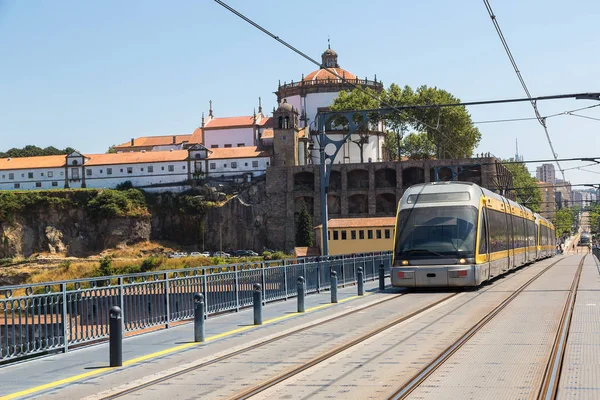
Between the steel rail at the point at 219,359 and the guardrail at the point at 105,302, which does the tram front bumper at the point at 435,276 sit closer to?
the guardrail at the point at 105,302

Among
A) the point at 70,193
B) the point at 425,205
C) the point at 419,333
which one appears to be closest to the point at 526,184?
the point at 70,193

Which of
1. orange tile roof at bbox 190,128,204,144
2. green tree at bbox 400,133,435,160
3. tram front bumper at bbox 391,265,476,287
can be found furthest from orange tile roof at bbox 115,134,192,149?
tram front bumper at bbox 391,265,476,287

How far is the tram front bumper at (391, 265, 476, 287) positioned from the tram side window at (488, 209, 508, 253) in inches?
133

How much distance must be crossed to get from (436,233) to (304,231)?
78582 mm

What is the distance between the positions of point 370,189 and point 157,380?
98.7 meters

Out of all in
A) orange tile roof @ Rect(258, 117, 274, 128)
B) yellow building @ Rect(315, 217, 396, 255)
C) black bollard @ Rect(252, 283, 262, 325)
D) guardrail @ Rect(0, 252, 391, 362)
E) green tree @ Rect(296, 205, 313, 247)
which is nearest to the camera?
guardrail @ Rect(0, 252, 391, 362)

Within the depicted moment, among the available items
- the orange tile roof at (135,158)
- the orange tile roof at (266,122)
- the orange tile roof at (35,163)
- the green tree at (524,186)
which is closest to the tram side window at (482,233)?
the orange tile roof at (135,158)

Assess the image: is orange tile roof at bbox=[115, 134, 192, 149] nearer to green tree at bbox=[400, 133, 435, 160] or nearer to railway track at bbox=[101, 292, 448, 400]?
green tree at bbox=[400, 133, 435, 160]

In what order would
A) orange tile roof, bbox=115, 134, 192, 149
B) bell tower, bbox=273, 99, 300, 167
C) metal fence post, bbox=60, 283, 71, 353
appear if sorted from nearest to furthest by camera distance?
metal fence post, bbox=60, 283, 71, 353 → bell tower, bbox=273, 99, 300, 167 → orange tile roof, bbox=115, 134, 192, 149

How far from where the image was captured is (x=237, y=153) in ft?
385

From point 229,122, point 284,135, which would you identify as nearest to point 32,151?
point 229,122

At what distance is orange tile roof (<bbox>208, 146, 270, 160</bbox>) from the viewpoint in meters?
116

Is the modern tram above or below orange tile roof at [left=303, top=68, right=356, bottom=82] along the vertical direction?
below

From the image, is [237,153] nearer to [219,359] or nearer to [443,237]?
[443,237]
